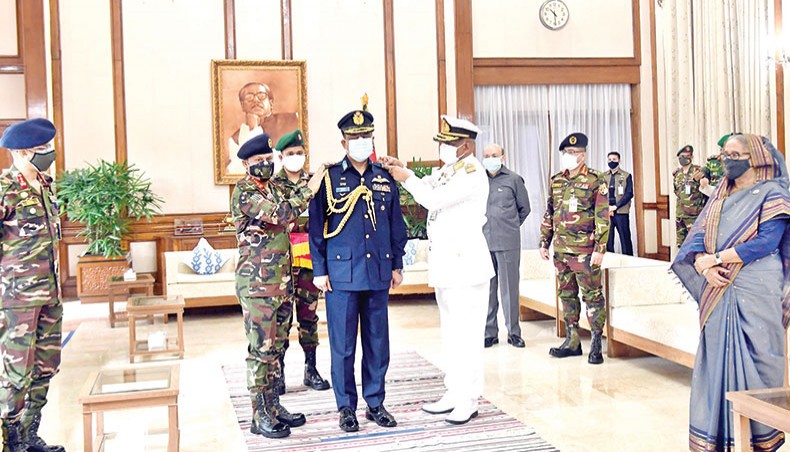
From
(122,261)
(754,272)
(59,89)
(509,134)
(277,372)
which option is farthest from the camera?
(509,134)

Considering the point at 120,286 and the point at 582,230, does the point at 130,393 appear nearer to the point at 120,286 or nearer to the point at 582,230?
the point at 582,230

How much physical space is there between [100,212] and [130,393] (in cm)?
585

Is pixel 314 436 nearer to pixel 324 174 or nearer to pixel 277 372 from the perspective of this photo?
pixel 277 372

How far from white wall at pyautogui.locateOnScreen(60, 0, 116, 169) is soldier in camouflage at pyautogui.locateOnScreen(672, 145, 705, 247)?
6.98 m

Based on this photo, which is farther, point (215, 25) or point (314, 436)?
point (215, 25)

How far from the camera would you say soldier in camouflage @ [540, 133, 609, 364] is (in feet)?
18.5

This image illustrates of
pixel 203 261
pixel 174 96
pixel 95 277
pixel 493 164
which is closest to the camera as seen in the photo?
pixel 493 164

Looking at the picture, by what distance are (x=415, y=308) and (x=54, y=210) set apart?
5.41m

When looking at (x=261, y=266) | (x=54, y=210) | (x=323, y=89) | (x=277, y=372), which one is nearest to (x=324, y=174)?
(x=261, y=266)

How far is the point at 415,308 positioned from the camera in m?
8.84

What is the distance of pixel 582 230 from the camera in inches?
225

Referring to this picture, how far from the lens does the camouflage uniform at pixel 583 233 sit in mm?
5660

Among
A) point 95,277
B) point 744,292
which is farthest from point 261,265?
point 95,277

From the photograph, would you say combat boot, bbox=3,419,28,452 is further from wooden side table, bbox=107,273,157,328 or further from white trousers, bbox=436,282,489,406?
wooden side table, bbox=107,273,157,328
